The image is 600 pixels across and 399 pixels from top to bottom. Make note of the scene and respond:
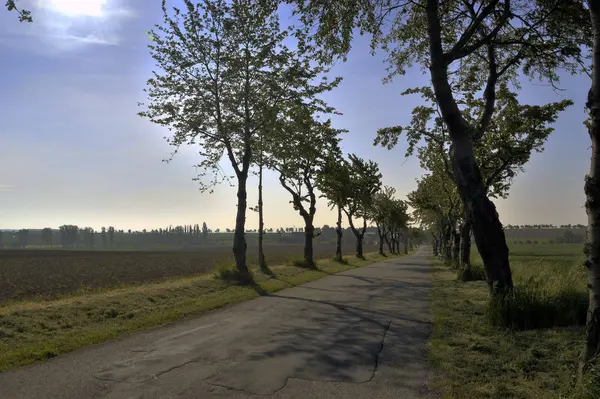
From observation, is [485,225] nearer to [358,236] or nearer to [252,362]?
[252,362]

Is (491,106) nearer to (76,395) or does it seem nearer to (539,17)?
(539,17)

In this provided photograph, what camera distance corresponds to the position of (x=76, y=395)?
5.39 metres

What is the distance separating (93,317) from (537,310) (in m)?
10.0

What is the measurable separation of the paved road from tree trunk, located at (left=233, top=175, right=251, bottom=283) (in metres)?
8.19

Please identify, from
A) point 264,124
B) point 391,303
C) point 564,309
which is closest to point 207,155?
point 264,124

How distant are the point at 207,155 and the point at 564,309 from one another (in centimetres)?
1659

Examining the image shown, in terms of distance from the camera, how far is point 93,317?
10.7 m

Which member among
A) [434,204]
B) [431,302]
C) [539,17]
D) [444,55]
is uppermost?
[539,17]

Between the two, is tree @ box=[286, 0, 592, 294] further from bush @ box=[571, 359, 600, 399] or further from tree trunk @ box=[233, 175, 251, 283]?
tree trunk @ box=[233, 175, 251, 283]

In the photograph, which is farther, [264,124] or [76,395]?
Answer: [264,124]

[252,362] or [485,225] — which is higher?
[485,225]

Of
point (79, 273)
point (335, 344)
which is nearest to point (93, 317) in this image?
point (335, 344)

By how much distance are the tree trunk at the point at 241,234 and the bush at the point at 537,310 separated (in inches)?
463

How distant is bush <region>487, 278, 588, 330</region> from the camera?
8560 millimetres
